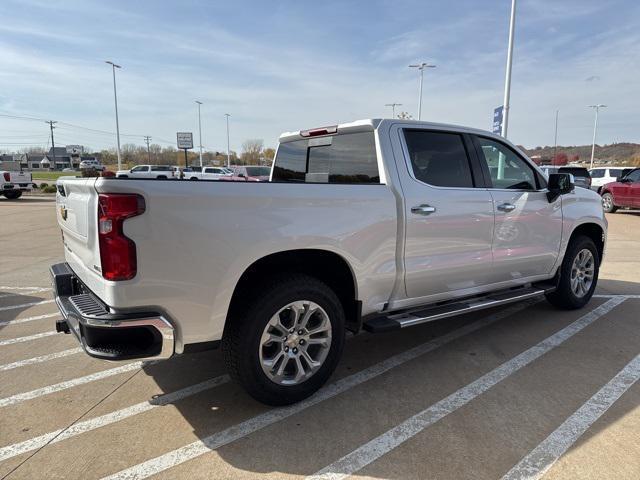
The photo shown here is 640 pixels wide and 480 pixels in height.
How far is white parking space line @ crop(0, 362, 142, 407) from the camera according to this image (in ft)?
10.6

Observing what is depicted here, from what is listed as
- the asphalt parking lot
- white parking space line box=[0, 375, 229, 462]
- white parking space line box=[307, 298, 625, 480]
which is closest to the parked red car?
the asphalt parking lot

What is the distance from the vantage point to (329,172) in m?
4.10

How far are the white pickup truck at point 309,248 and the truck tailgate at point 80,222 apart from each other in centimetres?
2

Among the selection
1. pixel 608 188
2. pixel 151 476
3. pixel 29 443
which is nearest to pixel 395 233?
pixel 151 476

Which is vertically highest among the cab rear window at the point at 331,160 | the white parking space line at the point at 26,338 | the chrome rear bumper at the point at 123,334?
the cab rear window at the point at 331,160

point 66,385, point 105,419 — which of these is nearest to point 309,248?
point 105,419

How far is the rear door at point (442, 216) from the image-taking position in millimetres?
3557

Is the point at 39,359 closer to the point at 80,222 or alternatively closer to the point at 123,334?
the point at 80,222

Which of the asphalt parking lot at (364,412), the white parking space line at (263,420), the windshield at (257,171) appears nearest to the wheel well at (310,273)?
the white parking space line at (263,420)

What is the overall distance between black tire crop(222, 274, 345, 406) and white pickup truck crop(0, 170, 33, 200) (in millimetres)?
23362

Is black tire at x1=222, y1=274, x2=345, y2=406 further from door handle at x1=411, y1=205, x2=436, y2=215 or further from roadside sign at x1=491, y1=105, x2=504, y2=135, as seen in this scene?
roadside sign at x1=491, y1=105, x2=504, y2=135

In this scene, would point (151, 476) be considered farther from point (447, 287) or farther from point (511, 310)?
point (511, 310)

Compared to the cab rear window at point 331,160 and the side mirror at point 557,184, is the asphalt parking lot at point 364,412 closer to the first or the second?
the side mirror at point 557,184

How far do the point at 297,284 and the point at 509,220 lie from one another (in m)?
2.29
